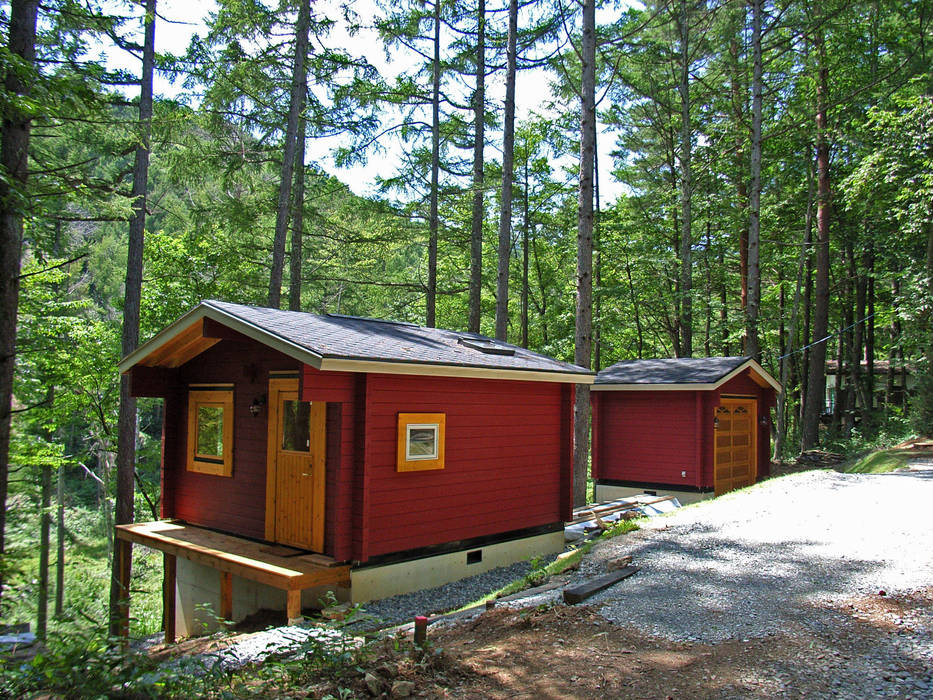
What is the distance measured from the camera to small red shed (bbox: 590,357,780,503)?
12719mm

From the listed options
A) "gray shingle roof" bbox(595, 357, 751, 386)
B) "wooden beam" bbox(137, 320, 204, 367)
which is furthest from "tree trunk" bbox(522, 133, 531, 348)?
"wooden beam" bbox(137, 320, 204, 367)

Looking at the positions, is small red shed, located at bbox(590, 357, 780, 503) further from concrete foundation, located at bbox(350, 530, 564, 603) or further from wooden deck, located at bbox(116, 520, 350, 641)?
wooden deck, located at bbox(116, 520, 350, 641)

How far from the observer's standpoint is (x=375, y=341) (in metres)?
7.60

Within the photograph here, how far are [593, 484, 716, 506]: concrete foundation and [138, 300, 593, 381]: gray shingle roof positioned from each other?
477 centimetres

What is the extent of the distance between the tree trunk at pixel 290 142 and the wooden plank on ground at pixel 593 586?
946 centimetres

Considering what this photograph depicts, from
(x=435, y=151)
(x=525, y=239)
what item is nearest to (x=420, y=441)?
(x=435, y=151)

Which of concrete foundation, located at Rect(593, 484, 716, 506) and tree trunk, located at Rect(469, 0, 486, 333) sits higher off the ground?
tree trunk, located at Rect(469, 0, 486, 333)

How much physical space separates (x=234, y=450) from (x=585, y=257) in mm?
6647

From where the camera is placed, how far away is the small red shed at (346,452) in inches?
267

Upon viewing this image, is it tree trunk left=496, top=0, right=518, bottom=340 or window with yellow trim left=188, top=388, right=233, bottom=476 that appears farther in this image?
tree trunk left=496, top=0, right=518, bottom=340

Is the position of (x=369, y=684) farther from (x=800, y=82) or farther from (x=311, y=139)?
(x=800, y=82)

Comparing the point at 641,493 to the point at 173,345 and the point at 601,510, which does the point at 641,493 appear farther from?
the point at 173,345

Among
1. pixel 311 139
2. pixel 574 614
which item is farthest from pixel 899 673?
pixel 311 139

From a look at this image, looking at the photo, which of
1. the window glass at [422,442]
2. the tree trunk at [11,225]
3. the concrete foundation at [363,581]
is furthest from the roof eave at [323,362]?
the concrete foundation at [363,581]
